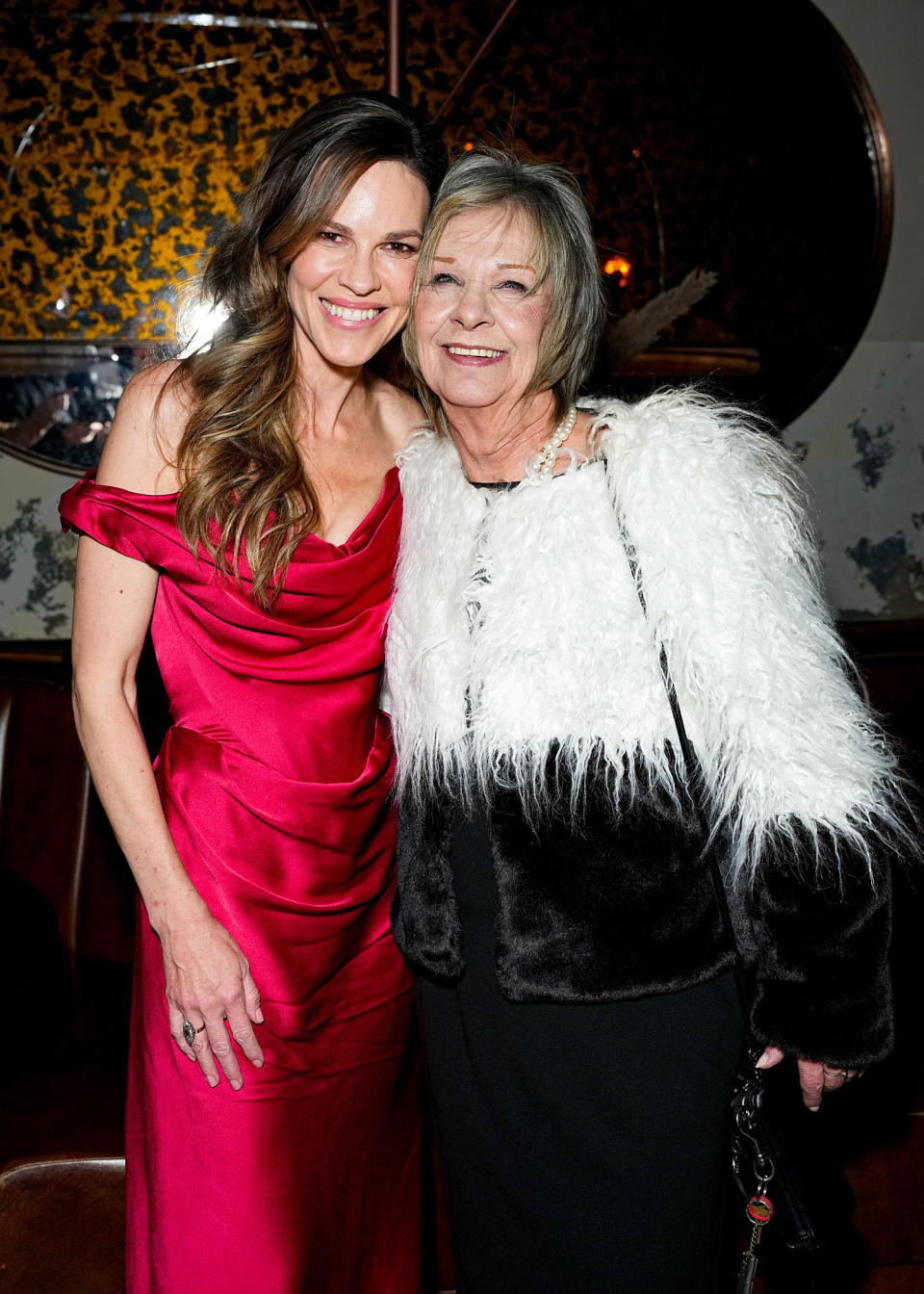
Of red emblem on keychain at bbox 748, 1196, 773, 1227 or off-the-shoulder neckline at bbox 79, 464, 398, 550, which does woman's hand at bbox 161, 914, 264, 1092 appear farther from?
red emblem on keychain at bbox 748, 1196, 773, 1227

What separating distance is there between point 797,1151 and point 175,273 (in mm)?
3027

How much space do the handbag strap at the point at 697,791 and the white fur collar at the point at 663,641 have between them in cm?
1

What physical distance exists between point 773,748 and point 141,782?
0.84 m

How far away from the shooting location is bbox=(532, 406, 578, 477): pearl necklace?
1.41 meters

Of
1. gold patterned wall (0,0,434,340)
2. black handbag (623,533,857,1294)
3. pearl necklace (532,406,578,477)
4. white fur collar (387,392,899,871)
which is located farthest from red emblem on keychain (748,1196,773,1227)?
gold patterned wall (0,0,434,340)

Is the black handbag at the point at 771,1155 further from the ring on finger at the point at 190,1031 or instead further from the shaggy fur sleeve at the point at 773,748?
the ring on finger at the point at 190,1031

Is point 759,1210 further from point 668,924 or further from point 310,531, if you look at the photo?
point 310,531

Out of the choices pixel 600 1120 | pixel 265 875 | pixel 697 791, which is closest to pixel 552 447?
pixel 697 791

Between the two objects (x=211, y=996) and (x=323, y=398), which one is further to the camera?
(x=323, y=398)

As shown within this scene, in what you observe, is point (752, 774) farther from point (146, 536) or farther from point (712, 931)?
point (146, 536)

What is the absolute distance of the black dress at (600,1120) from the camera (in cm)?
130

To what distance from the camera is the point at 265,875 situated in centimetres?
154

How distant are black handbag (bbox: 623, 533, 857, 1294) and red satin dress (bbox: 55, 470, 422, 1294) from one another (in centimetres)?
50

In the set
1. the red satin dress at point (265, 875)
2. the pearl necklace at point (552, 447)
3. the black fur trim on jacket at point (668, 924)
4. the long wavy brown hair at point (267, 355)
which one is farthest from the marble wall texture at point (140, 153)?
the black fur trim on jacket at point (668, 924)
